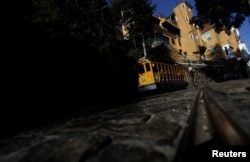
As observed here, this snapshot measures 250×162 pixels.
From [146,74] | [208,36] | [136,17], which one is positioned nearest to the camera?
[146,74]

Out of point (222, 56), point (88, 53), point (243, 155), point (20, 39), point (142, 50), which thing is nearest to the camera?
point (243, 155)

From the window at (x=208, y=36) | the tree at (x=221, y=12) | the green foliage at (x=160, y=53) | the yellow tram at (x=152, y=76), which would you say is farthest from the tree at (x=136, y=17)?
the window at (x=208, y=36)

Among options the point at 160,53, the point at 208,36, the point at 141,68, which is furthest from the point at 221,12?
the point at 208,36

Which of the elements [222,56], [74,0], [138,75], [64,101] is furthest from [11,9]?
[222,56]

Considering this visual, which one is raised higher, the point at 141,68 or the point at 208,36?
the point at 208,36

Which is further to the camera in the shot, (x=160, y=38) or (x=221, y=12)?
(x=160, y=38)

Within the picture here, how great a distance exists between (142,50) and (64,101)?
13.0 m

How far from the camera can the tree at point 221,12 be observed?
19484 millimetres

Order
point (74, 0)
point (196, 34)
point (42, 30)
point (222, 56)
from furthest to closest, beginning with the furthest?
1. point (222, 56)
2. point (196, 34)
3. point (74, 0)
4. point (42, 30)

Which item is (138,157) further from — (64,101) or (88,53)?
(88,53)

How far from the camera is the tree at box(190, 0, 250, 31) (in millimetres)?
19484

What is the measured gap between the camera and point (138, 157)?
96 centimetres

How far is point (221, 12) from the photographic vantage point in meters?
20.0

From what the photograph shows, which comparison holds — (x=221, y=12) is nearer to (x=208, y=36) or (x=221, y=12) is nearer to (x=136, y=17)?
(x=136, y=17)
